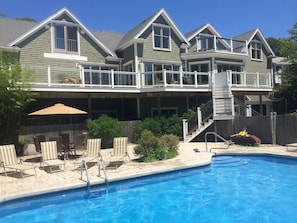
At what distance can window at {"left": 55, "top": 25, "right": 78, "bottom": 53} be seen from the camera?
2003 cm

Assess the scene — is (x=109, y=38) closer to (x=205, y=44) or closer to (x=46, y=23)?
(x=46, y=23)

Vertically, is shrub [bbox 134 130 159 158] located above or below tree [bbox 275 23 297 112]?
below

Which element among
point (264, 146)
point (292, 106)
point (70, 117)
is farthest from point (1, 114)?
point (292, 106)

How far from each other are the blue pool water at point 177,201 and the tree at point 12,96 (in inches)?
277

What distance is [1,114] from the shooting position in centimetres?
1362

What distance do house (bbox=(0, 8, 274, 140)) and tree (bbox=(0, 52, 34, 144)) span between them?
5.53 ft

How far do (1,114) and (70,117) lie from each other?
792 cm

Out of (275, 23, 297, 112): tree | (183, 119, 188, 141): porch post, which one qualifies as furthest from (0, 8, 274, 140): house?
(275, 23, 297, 112): tree

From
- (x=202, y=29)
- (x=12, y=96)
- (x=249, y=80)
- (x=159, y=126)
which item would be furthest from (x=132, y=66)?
(x=12, y=96)

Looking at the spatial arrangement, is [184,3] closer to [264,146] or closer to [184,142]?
[184,142]

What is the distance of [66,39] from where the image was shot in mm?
20297

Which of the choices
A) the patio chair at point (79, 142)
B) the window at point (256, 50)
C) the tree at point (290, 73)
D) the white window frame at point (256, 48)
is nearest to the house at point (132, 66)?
the white window frame at point (256, 48)

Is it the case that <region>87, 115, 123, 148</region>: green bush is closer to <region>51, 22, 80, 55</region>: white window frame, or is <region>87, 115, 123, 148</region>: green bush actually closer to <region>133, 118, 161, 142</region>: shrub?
<region>133, 118, 161, 142</region>: shrub

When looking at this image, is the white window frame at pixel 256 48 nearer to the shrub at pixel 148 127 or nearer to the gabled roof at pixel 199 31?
the gabled roof at pixel 199 31
